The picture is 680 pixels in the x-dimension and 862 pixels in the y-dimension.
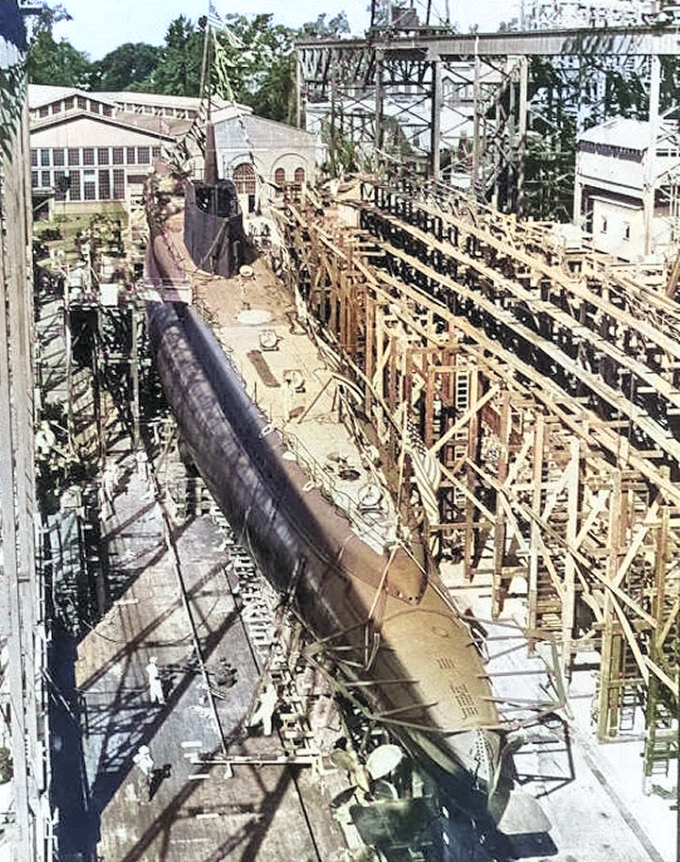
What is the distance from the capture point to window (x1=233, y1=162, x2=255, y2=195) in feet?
78.0

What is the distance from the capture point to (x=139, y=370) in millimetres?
21469

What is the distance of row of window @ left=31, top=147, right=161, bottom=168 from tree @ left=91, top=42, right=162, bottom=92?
2.68ft

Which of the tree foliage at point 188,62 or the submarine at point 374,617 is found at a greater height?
the tree foliage at point 188,62

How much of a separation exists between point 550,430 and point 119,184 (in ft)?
33.1

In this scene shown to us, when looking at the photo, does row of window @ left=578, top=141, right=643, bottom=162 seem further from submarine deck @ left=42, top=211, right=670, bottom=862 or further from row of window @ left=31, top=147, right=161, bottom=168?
submarine deck @ left=42, top=211, right=670, bottom=862

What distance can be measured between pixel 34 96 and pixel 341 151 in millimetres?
13593

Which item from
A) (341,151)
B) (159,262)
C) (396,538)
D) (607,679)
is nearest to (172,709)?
(396,538)

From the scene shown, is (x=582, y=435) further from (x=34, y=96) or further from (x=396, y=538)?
(x=34, y=96)

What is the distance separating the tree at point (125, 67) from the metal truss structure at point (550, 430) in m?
3.66

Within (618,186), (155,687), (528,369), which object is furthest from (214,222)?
(155,687)

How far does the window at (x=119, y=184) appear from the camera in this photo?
20.0 metres

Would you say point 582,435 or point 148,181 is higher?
point 148,181

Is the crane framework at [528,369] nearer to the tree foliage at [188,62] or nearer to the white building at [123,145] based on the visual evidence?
the white building at [123,145]

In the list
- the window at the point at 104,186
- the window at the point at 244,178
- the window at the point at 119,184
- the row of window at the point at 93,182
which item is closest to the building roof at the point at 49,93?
the row of window at the point at 93,182
